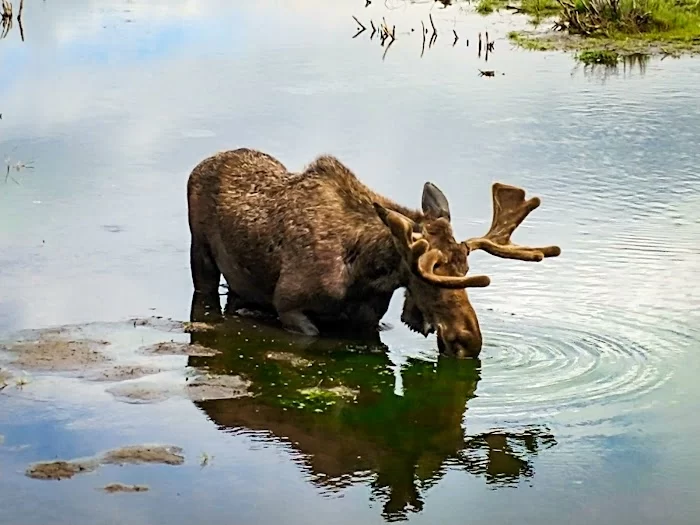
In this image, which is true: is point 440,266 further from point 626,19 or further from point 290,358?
point 626,19

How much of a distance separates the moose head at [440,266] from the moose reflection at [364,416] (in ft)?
0.66

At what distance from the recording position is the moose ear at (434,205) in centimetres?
988

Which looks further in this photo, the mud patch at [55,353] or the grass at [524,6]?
the grass at [524,6]

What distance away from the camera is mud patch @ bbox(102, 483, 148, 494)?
735 cm

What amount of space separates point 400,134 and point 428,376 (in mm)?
7390

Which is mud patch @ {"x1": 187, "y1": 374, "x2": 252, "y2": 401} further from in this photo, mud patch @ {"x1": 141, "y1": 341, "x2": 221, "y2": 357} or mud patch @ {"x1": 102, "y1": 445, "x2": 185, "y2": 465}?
mud patch @ {"x1": 102, "y1": 445, "x2": 185, "y2": 465}

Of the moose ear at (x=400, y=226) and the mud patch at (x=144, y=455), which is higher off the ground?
the moose ear at (x=400, y=226)

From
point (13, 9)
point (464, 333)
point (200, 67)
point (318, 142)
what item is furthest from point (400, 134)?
point (13, 9)

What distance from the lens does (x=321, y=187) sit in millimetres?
10727

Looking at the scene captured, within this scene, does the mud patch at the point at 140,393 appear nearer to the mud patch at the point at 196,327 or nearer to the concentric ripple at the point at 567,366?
the mud patch at the point at 196,327

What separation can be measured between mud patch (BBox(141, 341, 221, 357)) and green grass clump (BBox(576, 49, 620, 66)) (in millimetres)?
13285

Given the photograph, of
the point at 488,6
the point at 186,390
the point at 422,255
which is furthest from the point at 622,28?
the point at 186,390

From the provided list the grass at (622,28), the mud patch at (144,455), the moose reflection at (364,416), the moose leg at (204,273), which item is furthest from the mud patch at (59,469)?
the grass at (622,28)

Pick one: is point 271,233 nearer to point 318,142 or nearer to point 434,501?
point 434,501
